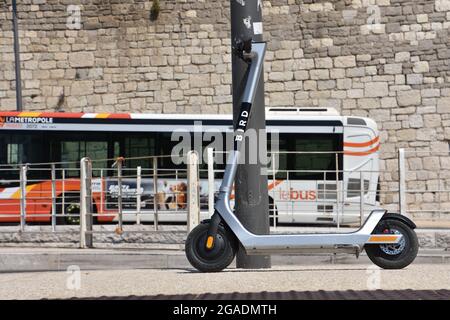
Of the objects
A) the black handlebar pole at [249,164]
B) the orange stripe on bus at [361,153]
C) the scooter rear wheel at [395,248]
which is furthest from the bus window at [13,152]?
the scooter rear wheel at [395,248]

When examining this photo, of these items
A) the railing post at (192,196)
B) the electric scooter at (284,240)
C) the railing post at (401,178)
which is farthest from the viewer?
the railing post at (401,178)

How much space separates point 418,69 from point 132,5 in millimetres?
7638

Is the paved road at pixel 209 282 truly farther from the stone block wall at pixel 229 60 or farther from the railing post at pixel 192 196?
the stone block wall at pixel 229 60

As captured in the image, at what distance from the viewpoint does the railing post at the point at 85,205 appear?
1398cm

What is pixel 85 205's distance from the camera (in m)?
14.1

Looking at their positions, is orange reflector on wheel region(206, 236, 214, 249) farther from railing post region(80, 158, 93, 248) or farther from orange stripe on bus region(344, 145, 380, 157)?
orange stripe on bus region(344, 145, 380, 157)

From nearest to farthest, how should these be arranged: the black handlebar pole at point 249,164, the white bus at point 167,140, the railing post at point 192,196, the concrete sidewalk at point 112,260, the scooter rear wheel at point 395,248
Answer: the scooter rear wheel at point 395,248, the black handlebar pole at point 249,164, the concrete sidewalk at point 112,260, the railing post at point 192,196, the white bus at point 167,140

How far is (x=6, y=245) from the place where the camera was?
49.0ft

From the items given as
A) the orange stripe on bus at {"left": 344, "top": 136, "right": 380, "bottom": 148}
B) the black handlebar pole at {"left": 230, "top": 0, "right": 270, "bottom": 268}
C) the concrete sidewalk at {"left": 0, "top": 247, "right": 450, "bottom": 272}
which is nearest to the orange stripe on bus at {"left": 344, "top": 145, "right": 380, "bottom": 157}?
the orange stripe on bus at {"left": 344, "top": 136, "right": 380, "bottom": 148}

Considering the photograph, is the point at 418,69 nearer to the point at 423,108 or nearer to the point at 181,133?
the point at 423,108

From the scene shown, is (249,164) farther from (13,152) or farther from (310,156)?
(13,152)

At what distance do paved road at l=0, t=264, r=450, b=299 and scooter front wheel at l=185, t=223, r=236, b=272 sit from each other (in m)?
0.09

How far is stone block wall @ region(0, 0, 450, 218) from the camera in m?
24.0
